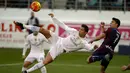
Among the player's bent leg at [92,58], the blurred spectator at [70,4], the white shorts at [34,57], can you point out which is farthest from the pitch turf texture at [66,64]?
the blurred spectator at [70,4]

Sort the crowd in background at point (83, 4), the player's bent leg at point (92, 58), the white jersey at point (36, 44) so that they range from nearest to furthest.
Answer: the player's bent leg at point (92, 58)
the white jersey at point (36, 44)
the crowd in background at point (83, 4)

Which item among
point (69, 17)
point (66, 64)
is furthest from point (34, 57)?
point (69, 17)

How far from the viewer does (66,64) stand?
20469 mm

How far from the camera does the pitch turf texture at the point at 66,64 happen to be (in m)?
18.3

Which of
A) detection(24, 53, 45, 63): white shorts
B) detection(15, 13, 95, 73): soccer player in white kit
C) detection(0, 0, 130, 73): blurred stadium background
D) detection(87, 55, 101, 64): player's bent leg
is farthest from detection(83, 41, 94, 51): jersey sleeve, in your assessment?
detection(0, 0, 130, 73): blurred stadium background

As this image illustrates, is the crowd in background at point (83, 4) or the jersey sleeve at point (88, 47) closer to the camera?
the jersey sleeve at point (88, 47)

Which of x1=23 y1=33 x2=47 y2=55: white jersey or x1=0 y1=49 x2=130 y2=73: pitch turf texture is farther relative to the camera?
x1=0 y1=49 x2=130 y2=73: pitch turf texture

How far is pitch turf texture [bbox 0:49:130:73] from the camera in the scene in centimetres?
1827

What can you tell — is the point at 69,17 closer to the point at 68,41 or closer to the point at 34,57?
the point at 34,57

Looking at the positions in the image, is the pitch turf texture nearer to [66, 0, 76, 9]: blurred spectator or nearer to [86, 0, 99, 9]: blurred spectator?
[86, 0, 99, 9]: blurred spectator

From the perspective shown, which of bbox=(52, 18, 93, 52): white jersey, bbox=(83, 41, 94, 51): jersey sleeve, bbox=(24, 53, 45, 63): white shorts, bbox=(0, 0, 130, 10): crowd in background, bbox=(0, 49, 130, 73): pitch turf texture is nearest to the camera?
bbox=(83, 41, 94, 51): jersey sleeve

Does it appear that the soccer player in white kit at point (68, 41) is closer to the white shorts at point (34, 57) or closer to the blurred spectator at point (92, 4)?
the white shorts at point (34, 57)

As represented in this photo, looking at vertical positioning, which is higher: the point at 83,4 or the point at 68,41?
the point at 83,4

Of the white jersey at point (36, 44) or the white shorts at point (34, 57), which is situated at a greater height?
the white jersey at point (36, 44)
